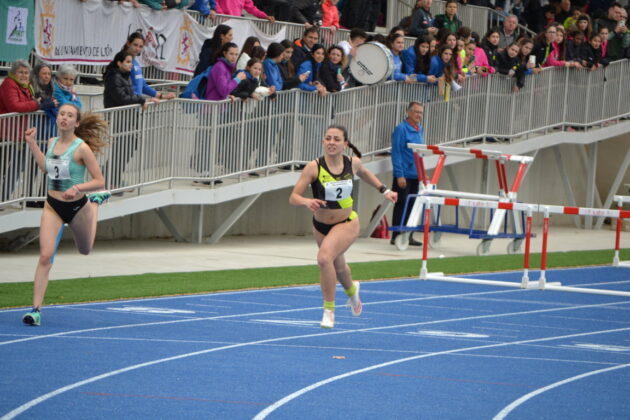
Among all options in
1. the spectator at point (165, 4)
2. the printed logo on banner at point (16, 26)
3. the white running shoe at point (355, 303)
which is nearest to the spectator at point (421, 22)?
the spectator at point (165, 4)

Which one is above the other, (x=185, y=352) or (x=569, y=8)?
(x=569, y=8)

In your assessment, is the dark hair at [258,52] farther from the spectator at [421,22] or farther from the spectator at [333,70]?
the spectator at [421,22]

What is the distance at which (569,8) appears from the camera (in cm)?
2788

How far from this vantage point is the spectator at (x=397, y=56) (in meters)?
21.0

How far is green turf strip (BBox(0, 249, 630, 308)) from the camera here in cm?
1310

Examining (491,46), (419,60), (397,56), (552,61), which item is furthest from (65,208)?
(552,61)

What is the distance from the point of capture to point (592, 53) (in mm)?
25859

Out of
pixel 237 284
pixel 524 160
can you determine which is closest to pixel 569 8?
pixel 524 160

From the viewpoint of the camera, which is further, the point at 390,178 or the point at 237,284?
the point at 390,178

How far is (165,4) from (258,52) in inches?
84.2

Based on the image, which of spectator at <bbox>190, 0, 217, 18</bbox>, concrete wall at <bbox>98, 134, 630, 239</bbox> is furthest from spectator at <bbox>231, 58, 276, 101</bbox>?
concrete wall at <bbox>98, 134, 630, 239</bbox>

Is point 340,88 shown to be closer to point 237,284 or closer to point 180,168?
point 180,168

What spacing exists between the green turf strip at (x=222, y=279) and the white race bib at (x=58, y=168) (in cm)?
167

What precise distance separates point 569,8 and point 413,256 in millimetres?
10341
